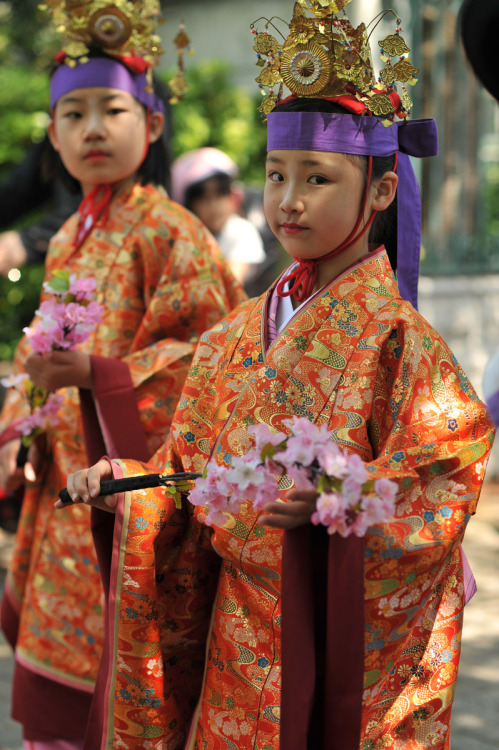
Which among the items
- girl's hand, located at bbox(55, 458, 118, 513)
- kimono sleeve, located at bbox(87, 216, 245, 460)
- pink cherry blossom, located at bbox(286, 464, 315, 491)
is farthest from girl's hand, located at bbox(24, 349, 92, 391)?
pink cherry blossom, located at bbox(286, 464, 315, 491)

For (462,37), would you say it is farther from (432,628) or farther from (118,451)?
(432,628)

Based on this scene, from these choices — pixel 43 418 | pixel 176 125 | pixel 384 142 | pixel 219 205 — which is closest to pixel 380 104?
pixel 384 142

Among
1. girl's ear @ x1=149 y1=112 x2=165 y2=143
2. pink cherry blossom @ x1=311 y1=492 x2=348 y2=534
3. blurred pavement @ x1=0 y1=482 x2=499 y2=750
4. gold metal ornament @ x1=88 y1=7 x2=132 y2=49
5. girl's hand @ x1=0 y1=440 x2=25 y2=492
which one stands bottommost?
blurred pavement @ x1=0 y1=482 x2=499 y2=750

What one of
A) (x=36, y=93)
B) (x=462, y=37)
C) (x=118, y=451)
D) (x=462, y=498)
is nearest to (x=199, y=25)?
(x=36, y=93)

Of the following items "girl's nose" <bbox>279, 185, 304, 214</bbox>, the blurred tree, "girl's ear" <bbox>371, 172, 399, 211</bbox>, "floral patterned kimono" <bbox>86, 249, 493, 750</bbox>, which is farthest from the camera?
the blurred tree

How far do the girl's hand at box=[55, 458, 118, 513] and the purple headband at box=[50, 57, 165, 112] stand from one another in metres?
1.35

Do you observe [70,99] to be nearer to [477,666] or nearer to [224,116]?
[477,666]

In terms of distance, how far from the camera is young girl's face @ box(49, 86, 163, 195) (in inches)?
116

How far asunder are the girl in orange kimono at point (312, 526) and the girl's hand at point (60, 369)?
1.45 ft

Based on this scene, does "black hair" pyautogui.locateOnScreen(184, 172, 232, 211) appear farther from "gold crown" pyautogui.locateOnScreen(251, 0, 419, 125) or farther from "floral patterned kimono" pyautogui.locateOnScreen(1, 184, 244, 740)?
"gold crown" pyautogui.locateOnScreen(251, 0, 419, 125)

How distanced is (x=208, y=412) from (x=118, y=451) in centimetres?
54

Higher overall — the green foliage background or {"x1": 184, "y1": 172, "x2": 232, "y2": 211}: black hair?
the green foliage background

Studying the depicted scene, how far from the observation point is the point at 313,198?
2.02 metres

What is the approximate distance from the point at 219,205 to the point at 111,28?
288cm
